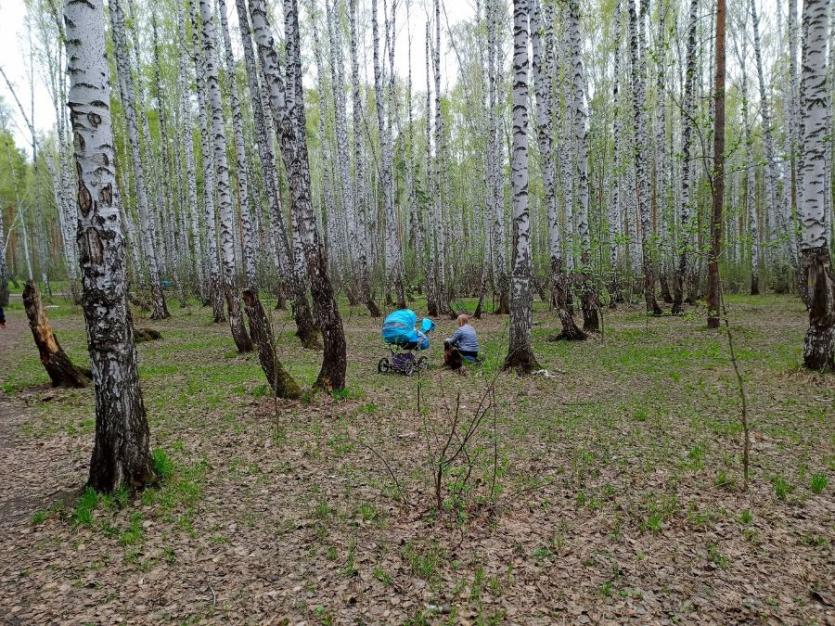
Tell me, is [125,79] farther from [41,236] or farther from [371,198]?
[41,236]

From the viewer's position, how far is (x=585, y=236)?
476 inches

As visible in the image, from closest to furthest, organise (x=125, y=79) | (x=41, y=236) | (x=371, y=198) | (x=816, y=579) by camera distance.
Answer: (x=816, y=579) → (x=125, y=79) → (x=371, y=198) → (x=41, y=236)

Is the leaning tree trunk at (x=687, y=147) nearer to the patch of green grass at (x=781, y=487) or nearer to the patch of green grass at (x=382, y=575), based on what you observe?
the patch of green grass at (x=781, y=487)

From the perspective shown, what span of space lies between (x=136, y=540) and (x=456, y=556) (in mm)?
2476

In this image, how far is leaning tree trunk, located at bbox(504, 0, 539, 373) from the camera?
8.28 metres

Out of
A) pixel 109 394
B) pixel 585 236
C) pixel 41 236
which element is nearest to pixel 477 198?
pixel 585 236

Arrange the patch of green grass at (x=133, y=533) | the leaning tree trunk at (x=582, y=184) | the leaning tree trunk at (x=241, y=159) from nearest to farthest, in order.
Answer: the patch of green grass at (x=133, y=533)
the leaning tree trunk at (x=241, y=159)
the leaning tree trunk at (x=582, y=184)

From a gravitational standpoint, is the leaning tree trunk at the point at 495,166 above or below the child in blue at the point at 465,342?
above

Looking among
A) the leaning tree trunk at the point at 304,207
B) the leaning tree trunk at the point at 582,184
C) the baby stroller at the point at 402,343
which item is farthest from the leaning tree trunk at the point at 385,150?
the leaning tree trunk at the point at 304,207

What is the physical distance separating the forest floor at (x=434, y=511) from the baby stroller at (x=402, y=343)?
164 cm

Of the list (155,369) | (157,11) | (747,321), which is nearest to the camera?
(155,369)

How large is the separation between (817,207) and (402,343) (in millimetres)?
7233

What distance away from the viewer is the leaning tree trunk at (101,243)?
3.93m

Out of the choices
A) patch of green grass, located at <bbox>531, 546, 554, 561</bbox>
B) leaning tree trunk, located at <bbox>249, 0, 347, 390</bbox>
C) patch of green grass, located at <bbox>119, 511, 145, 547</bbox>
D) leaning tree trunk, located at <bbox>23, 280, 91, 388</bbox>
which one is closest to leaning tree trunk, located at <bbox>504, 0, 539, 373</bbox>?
leaning tree trunk, located at <bbox>249, 0, 347, 390</bbox>
